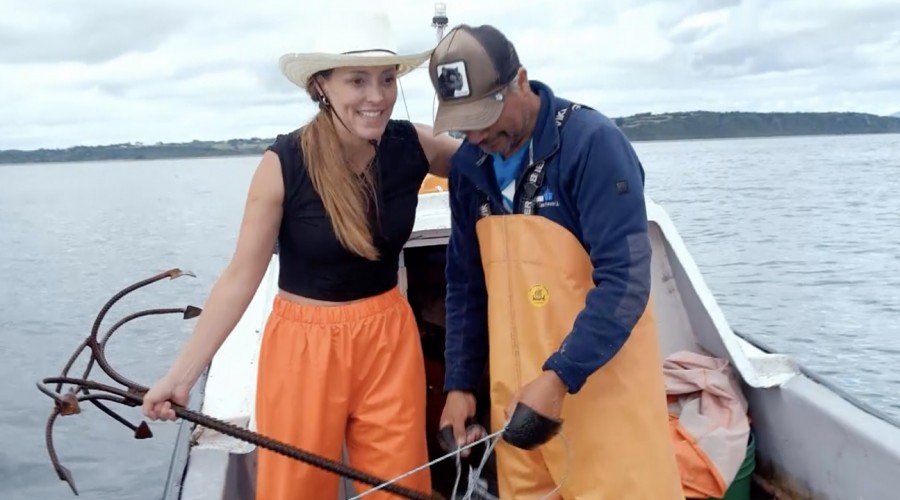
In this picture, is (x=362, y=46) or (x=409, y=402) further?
(x=409, y=402)

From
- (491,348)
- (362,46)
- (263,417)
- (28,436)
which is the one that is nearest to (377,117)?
(362,46)

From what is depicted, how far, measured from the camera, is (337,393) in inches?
108

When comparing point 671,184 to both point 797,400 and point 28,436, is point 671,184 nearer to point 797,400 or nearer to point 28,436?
point 28,436

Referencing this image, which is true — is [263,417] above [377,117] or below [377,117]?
below

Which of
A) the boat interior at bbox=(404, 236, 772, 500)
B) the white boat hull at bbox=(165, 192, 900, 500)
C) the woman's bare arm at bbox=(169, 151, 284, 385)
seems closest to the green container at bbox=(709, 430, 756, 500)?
the white boat hull at bbox=(165, 192, 900, 500)

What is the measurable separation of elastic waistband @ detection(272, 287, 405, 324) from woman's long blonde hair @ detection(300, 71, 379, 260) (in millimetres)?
170

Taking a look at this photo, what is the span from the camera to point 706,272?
1984 centimetres

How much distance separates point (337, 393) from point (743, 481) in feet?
6.10

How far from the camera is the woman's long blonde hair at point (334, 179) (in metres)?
2.66

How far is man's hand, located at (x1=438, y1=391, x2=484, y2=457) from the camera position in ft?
9.34

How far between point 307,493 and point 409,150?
3.74ft

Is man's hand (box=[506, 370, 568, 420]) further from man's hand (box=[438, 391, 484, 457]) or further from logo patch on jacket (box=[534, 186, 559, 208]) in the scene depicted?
man's hand (box=[438, 391, 484, 457])

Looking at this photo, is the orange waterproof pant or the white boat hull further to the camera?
the white boat hull

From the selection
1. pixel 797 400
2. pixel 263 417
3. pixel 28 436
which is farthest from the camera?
pixel 28 436
